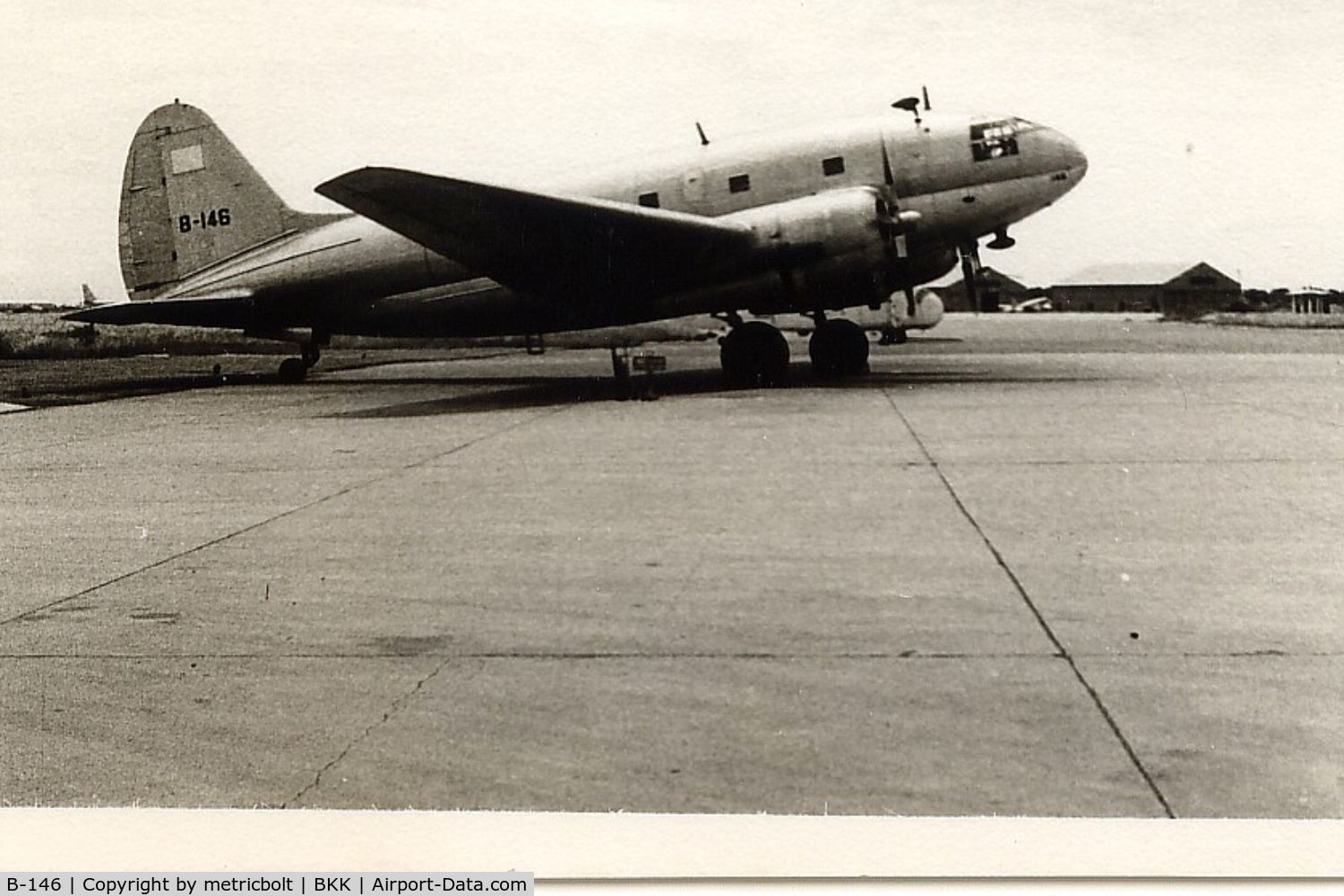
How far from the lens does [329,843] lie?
334 centimetres

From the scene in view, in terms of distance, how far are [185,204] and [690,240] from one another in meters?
10.4

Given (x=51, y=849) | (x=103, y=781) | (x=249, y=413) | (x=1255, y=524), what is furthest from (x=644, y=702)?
(x=249, y=413)

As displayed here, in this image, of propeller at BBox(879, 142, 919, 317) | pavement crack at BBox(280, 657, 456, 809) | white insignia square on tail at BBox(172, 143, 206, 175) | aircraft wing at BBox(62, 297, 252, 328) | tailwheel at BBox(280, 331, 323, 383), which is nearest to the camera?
pavement crack at BBox(280, 657, 456, 809)

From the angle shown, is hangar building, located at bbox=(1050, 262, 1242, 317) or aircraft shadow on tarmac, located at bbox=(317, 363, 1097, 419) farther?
hangar building, located at bbox=(1050, 262, 1242, 317)

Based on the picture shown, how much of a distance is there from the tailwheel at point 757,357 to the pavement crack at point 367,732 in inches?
506

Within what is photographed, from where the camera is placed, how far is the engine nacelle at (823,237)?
1520 centimetres

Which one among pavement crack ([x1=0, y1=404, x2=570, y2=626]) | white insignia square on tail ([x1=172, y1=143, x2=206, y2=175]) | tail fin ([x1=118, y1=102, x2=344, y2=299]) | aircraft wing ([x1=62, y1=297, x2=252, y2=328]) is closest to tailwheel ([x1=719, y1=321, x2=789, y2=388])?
pavement crack ([x1=0, y1=404, x2=570, y2=626])

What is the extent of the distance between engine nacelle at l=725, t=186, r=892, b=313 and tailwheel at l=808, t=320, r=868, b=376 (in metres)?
1.92

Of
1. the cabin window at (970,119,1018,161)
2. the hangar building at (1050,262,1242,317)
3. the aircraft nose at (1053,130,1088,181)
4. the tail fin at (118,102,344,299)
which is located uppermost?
the tail fin at (118,102,344,299)

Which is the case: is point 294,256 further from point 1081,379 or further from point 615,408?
point 1081,379

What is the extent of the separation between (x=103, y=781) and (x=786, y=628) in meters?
2.56

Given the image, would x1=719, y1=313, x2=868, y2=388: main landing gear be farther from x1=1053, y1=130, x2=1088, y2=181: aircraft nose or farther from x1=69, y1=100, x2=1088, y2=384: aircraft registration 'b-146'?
x1=1053, y1=130, x2=1088, y2=181: aircraft nose

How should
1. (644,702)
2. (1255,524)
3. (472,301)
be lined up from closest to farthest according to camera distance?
(644,702) < (1255,524) < (472,301)

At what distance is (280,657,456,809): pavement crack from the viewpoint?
3.22 metres
